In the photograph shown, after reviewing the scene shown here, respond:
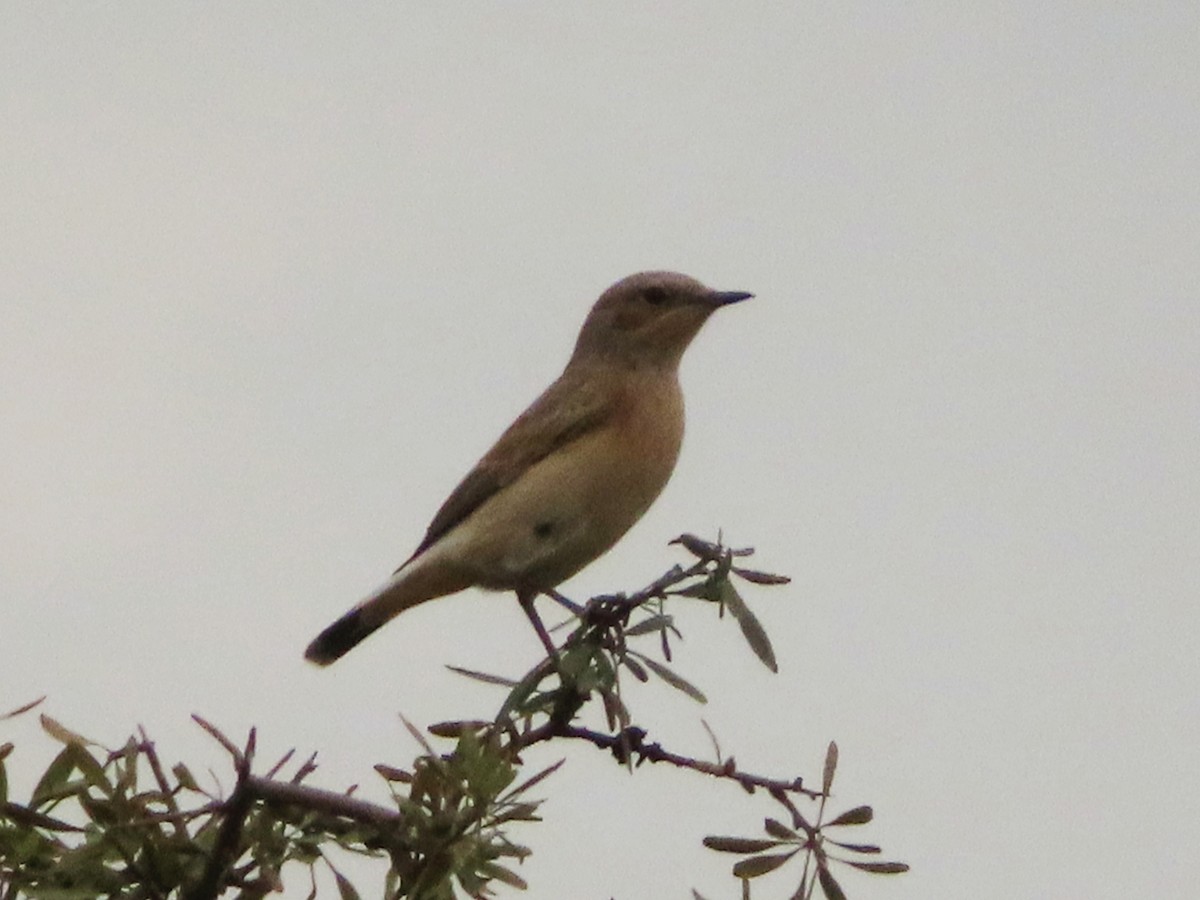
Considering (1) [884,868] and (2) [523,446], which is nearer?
(1) [884,868]

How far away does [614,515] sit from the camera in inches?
291

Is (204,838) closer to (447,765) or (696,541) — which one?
(447,765)

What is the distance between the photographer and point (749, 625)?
3479mm

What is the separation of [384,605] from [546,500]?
76 centimetres

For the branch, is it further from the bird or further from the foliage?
the bird

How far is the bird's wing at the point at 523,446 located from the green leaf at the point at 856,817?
469 centimetres

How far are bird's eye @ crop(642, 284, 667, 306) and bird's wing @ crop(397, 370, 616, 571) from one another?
0.84m

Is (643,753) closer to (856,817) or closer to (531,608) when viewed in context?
(856,817)

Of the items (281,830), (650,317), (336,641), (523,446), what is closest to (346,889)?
(281,830)

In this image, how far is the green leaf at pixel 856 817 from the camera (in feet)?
10.1

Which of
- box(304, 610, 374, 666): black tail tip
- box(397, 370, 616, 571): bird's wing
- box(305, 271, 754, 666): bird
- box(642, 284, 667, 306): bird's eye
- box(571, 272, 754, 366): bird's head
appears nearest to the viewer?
box(304, 610, 374, 666): black tail tip

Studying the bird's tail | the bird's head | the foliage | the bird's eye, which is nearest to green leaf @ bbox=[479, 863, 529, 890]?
the foliage

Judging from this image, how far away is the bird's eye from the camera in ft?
29.2

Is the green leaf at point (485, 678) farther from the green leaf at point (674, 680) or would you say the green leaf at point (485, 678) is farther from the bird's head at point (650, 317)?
the bird's head at point (650, 317)
